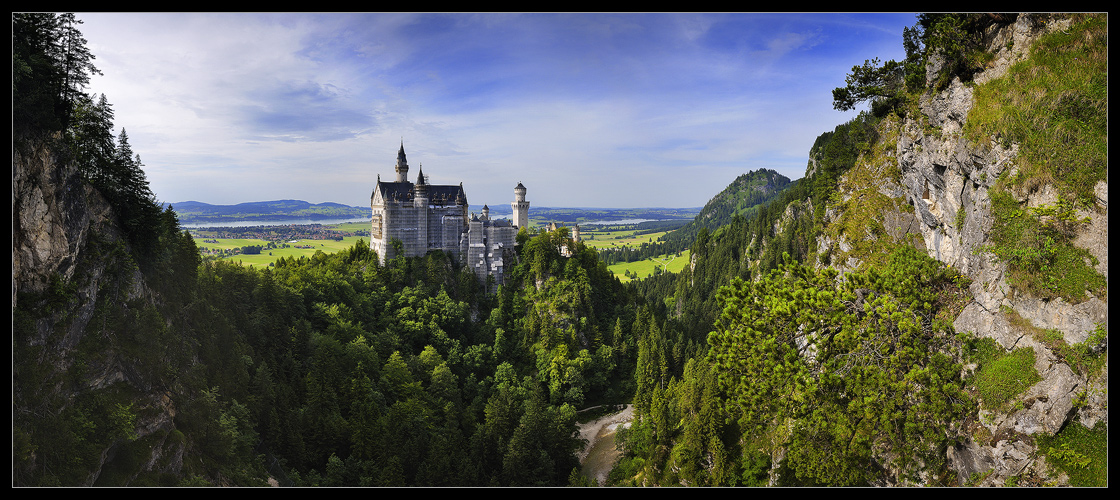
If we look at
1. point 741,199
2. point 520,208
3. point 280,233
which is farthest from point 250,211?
point 741,199

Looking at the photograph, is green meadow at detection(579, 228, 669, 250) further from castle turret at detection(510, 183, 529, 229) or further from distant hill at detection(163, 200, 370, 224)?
distant hill at detection(163, 200, 370, 224)

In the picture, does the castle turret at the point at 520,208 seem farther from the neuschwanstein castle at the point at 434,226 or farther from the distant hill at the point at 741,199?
the distant hill at the point at 741,199

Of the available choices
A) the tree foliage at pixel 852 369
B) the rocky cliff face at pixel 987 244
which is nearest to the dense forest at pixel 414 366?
the tree foliage at pixel 852 369

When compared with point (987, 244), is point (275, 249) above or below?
below

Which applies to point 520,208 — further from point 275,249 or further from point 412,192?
point 275,249

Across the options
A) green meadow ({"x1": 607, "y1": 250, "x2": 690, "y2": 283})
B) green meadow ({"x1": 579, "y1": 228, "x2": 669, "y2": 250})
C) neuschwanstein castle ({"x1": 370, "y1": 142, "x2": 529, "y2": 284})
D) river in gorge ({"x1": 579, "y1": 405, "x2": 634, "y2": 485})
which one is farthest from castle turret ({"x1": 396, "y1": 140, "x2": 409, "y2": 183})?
green meadow ({"x1": 579, "y1": 228, "x2": 669, "y2": 250})

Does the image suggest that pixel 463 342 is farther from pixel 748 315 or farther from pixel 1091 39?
pixel 1091 39
